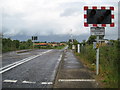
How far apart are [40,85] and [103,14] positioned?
13.9 ft

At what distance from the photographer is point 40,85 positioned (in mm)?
6438

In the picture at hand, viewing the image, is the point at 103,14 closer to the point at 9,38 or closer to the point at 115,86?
the point at 115,86

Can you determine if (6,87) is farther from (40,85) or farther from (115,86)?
(115,86)

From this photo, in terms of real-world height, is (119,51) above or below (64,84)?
above

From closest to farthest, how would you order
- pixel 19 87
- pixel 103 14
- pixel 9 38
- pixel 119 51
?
1. pixel 19 87
2. pixel 119 51
3. pixel 103 14
4. pixel 9 38

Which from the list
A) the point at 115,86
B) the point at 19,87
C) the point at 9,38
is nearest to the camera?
the point at 115,86

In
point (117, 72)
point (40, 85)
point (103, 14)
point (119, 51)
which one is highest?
point (103, 14)

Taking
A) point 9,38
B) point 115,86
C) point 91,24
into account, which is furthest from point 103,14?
point 9,38

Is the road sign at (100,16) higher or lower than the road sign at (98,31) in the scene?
higher

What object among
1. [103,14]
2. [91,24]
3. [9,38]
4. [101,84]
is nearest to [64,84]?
[101,84]

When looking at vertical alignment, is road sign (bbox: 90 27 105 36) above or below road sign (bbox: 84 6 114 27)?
below

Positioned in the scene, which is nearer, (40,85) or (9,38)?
(40,85)

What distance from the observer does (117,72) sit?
20.7 feet

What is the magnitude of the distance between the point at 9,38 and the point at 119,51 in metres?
34.9
